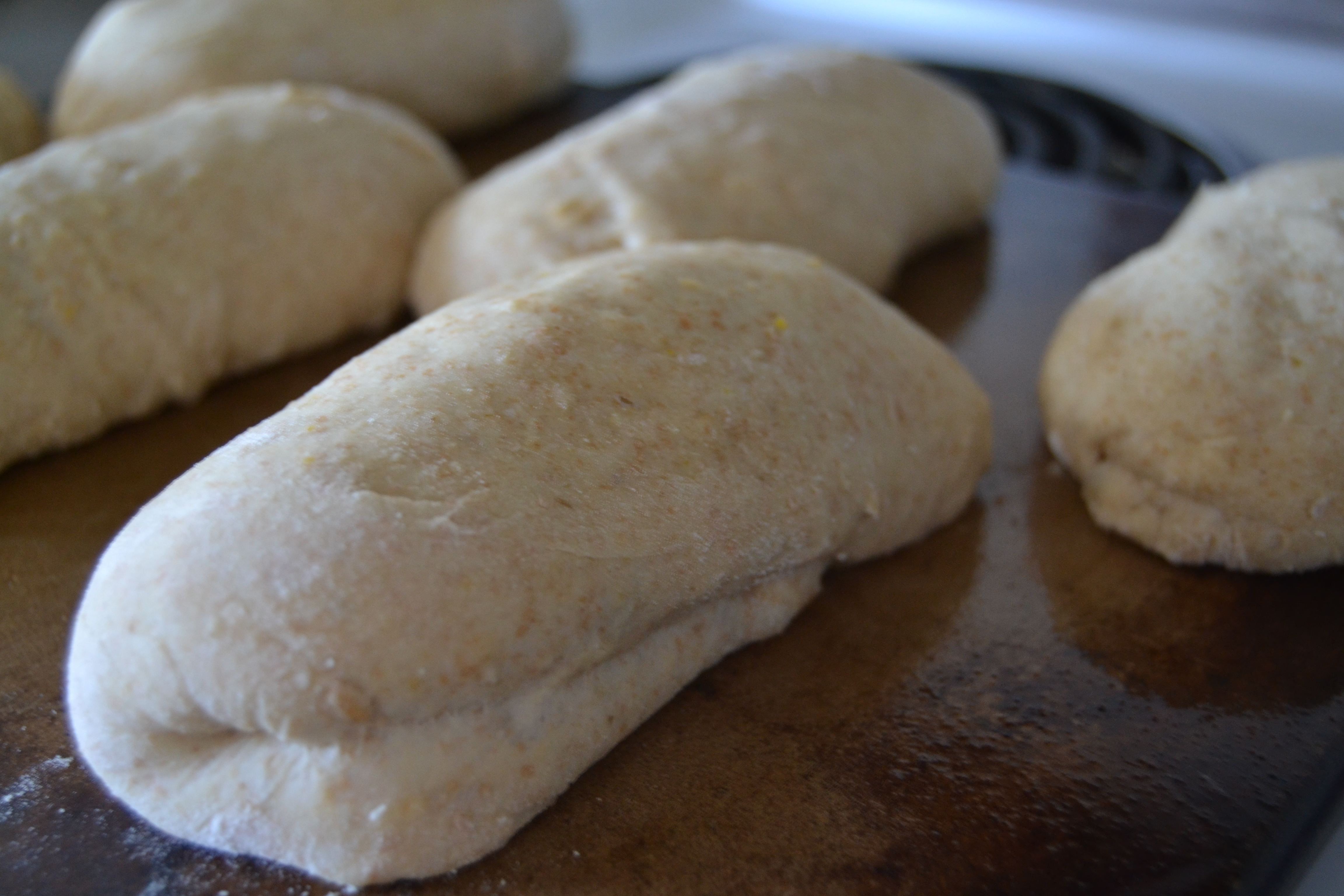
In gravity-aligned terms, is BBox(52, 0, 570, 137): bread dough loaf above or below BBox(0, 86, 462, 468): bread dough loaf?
above

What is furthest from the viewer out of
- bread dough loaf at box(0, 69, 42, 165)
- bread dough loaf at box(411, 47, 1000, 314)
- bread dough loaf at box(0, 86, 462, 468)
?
A: bread dough loaf at box(0, 69, 42, 165)

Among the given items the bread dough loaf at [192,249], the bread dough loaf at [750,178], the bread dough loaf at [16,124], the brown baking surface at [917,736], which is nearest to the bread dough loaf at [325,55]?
the bread dough loaf at [16,124]

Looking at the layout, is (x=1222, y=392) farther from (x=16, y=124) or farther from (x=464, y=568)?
(x=16, y=124)

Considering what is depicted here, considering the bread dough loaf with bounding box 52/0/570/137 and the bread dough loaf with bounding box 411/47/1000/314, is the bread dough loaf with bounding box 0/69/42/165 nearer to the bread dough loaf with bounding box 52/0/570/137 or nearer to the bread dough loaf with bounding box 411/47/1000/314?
the bread dough loaf with bounding box 52/0/570/137

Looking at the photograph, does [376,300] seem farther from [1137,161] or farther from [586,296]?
[1137,161]

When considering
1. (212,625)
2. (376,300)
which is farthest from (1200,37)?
(212,625)

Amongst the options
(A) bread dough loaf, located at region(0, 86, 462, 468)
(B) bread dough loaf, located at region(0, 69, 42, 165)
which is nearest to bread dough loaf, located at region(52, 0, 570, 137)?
(B) bread dough loaf, located at region(0, 69, 42, 165)
